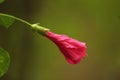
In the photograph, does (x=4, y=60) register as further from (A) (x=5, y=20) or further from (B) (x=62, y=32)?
(B) (x=62, y=32)

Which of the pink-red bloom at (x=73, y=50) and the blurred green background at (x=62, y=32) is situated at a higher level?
the blurred green background at (x=62, y=32)

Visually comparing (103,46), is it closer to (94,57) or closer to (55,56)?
(94,57)

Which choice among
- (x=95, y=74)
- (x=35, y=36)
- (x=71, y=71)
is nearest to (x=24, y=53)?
(x=35, y=36)

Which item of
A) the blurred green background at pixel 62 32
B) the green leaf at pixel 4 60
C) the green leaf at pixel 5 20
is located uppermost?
the blurred green background at pixel 62 32

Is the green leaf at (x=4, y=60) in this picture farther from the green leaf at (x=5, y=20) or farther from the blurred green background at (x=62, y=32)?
the blurred green background at (x=62, y=32)

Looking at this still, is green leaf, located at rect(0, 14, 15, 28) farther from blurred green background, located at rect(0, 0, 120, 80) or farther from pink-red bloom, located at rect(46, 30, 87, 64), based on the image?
blurred green background, located at rect(0, 0, 120, 80)

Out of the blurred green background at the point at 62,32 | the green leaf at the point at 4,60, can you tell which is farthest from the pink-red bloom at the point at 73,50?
the blurred green background at the point at 62,32

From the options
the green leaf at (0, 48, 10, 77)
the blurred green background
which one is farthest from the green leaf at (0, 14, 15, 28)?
the blurred green background

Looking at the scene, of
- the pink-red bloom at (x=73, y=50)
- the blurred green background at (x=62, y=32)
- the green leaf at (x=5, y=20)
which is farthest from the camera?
the blurred green background at (x=62, y=32)

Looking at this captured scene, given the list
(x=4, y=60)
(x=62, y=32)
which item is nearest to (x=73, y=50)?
(x=4, y=60)
